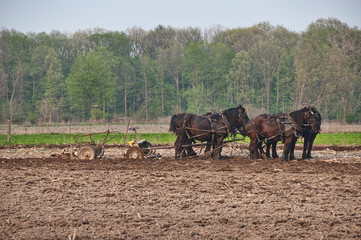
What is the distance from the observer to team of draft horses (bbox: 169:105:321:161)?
17.3 meters

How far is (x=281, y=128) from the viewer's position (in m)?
17.2

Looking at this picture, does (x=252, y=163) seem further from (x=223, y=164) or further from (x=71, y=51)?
(x=71, y=51)

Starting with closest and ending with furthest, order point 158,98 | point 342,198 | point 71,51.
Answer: point 342,198 → point 158,98 → point 71,51

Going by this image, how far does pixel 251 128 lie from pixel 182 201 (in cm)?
759

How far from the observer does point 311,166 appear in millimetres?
15945

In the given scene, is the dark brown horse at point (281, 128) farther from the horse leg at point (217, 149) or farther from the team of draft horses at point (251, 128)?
the horse leg at point (217, 149)

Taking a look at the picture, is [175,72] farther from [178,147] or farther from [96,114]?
[178,147]

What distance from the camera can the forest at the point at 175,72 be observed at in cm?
6344

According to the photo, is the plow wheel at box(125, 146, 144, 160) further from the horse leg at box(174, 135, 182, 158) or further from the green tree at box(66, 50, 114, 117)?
the green tree at box(66, 50, 114, 117)

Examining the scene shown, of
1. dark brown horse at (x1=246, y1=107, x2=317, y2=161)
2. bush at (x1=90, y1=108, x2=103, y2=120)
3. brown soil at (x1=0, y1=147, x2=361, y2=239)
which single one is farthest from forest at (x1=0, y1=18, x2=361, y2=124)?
brown soil at (x1=0, y1=147, x2=361, y2=239)

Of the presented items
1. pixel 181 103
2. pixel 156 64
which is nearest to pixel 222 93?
pixel 181 103

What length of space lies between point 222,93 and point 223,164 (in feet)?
194

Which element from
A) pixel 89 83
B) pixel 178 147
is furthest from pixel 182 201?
pixel 89 83

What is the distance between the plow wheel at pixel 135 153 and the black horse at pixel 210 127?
1.38 metres
